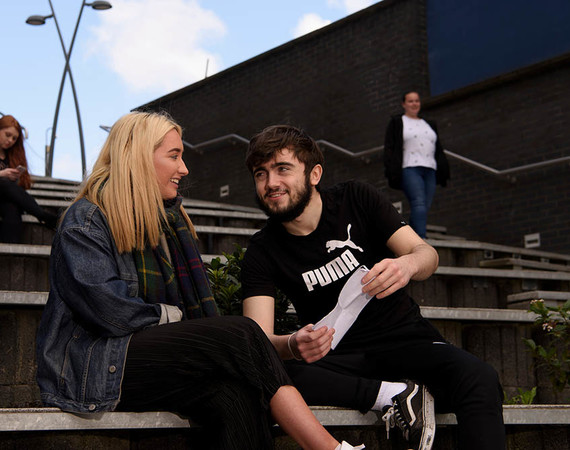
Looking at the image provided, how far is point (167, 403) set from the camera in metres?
2.62

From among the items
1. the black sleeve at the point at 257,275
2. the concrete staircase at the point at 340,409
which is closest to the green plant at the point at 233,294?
the black sleeve at the point at 257,275

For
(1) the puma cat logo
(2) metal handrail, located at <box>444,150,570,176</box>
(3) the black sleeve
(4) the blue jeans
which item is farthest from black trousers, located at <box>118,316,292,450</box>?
(2) metal handrail, located at <box>444,150,570,176</box>

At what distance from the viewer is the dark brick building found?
9.80 meters

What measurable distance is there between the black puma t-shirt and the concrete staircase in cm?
46

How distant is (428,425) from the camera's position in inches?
110

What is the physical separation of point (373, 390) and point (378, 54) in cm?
1017

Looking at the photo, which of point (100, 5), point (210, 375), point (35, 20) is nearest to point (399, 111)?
point (100, 5)

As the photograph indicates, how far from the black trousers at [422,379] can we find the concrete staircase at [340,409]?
9 centimetres

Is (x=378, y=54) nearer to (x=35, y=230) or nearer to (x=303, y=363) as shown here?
(x=35, y=230)

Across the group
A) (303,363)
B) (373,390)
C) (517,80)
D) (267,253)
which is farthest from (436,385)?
(517,80)

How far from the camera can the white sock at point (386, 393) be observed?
9.38ft

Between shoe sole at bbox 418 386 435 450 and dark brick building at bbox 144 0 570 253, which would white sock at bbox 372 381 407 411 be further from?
dark brick building at bbox 144 0 570 253

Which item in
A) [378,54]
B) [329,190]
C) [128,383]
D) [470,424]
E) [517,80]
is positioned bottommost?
[470,424]

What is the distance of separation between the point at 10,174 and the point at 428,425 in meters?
4.11
